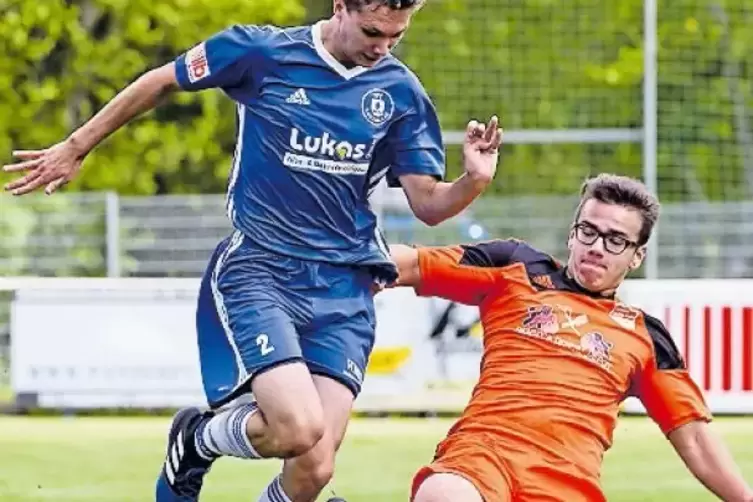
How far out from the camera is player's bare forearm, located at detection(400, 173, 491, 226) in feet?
22.4

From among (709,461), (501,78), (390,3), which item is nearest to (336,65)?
(390,3)

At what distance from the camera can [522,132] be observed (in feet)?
58.6

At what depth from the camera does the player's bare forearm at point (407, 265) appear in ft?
22.1

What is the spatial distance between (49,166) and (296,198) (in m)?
0.84

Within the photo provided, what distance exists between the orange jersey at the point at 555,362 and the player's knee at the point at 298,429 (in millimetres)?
530

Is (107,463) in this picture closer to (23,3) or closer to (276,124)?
(276,124)

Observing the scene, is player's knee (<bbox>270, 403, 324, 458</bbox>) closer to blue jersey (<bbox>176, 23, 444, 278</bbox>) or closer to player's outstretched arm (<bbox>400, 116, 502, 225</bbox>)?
blue jersey (<bbox>176, 23, 444, 278</bbox>)

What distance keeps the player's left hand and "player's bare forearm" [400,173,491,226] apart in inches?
2.2

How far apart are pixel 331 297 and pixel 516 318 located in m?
0.81

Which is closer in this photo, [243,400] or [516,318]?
[516,318]

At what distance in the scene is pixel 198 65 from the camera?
700cm

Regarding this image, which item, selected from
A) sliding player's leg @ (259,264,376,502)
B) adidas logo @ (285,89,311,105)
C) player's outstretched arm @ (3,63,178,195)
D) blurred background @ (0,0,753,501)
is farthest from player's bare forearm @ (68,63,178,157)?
blurred background @ (0,0,753,501)

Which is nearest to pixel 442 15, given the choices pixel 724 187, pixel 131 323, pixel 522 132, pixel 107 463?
pixel 522 132

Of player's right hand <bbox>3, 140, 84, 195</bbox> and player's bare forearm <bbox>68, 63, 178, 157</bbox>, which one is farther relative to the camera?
player's bare forearm <bbox>68, 63, 178, 157</bbox>
